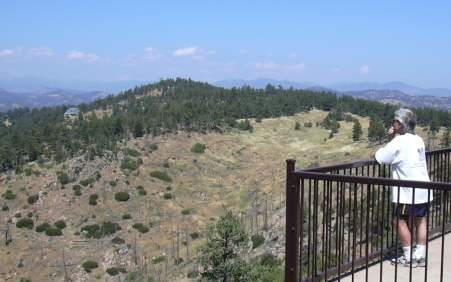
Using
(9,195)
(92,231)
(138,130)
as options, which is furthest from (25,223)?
(138,130)

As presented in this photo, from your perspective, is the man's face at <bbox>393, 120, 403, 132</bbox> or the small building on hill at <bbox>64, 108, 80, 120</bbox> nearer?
the man's face at <bbox>393, 120, 403, 132</bbox>

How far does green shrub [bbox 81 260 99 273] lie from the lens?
169 ft

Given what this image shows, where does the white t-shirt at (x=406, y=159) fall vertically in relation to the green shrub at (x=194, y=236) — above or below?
above

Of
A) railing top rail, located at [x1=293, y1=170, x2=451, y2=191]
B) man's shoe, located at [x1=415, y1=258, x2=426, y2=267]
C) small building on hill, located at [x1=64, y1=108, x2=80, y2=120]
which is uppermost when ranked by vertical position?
railing top rail, located at [x1=293, y1=170, x2=451, y2=191]

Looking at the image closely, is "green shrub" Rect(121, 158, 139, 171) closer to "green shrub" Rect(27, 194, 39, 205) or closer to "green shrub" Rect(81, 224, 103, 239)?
"green shrub" Rect(27, 194, 39, 205)

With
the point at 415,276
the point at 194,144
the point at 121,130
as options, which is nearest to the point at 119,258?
the point at 194,144

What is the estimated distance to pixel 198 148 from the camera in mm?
81750

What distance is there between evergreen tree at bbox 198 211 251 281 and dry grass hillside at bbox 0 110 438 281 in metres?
10.4

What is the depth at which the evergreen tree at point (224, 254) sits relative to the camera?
31402mm

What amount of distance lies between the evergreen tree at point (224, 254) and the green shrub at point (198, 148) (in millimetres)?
47141

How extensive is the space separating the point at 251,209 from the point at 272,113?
53727 mm

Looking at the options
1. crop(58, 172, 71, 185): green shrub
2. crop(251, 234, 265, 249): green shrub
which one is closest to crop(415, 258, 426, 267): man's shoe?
crop(251, 234, 265, 249): green shrub

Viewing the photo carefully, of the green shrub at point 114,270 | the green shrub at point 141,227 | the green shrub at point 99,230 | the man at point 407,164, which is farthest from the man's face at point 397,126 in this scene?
the green shrub at point 99,230

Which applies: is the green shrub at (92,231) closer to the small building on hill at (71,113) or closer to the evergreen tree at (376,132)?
the evergreen tree at (376,132)
